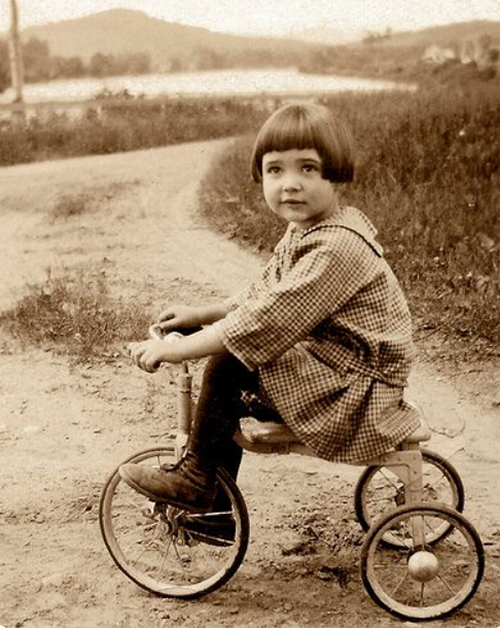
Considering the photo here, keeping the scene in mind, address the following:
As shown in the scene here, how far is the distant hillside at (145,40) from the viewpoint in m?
3.02

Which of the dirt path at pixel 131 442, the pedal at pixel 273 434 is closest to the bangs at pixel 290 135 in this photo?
the pedal at pixel 273 434

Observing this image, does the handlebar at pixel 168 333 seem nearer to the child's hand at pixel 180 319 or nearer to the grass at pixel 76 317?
the child's hand at pixel 180 319

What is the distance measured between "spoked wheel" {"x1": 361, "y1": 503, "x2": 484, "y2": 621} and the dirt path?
0.07 meters

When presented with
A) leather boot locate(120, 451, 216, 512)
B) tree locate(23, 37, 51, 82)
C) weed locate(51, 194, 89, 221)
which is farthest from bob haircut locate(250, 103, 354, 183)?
weed locate(51, 194, 89, 221)

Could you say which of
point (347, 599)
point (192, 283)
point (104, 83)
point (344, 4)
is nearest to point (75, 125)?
point (104, 83)

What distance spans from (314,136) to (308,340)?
47 centimetres

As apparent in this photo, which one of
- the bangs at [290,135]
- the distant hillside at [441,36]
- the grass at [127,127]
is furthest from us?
the grass at [127,127]

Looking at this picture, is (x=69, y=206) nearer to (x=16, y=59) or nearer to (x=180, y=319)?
(x=16, y=59)

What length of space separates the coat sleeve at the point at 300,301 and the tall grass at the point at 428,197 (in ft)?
4.79

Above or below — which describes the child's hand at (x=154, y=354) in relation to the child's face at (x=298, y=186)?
below

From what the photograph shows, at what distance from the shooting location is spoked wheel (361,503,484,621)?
202cm

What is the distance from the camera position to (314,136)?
182 centimetres

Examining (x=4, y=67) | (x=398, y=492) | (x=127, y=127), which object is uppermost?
(x=4, y=67)

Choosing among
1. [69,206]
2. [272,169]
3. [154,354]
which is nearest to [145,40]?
[69,206]
